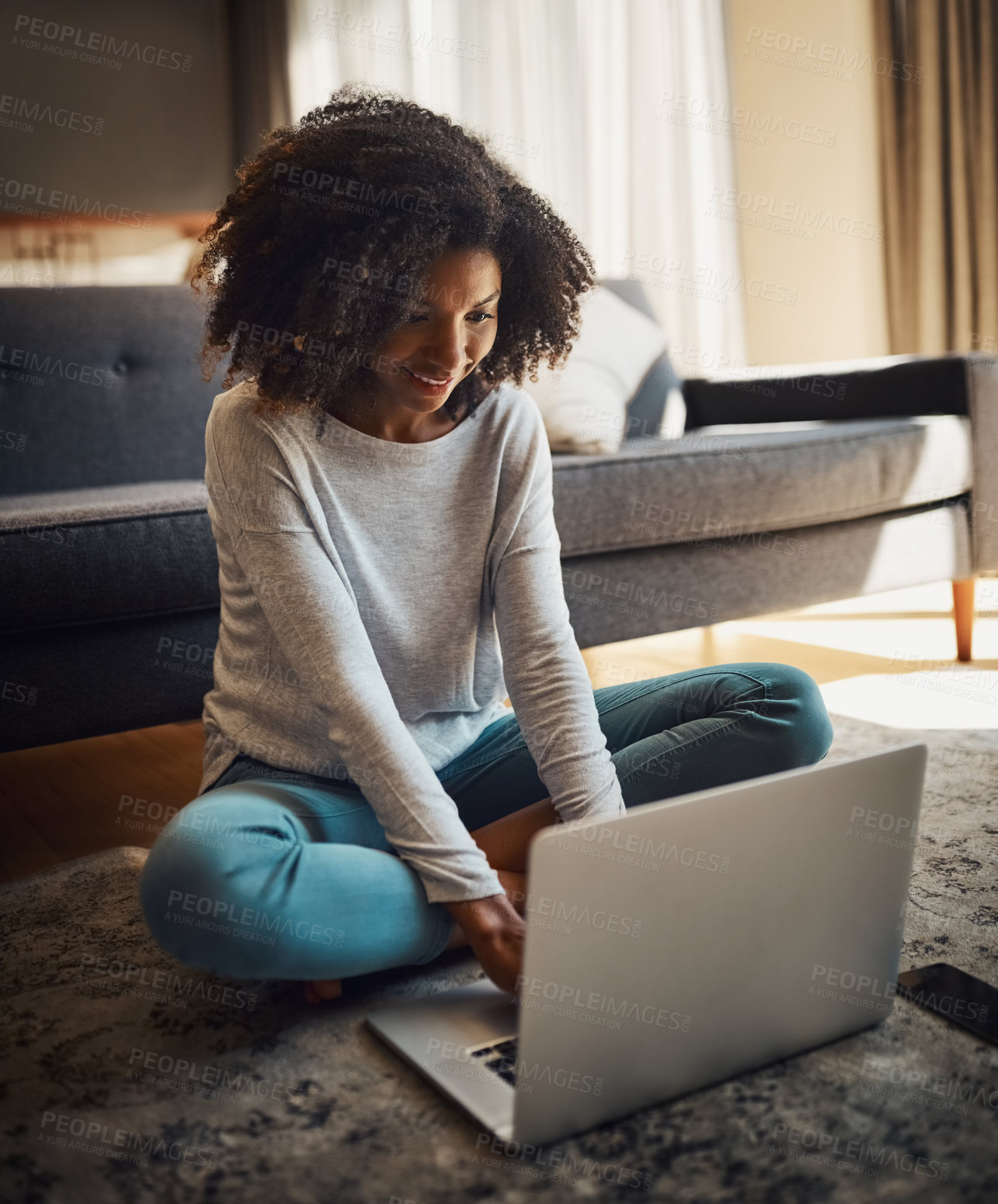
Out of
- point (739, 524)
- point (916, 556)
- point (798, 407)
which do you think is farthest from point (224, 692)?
point (798, 407)

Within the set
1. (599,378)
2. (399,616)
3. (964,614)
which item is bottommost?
(964,614)

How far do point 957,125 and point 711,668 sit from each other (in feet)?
8.66

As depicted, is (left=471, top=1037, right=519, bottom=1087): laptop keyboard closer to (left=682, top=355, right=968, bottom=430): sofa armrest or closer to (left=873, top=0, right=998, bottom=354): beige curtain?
(left=682, top=355, right=968, bottom=430): sofa armrest

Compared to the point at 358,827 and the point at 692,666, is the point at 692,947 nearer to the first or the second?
the point at 358,827

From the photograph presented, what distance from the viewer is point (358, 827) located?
103 centimetres

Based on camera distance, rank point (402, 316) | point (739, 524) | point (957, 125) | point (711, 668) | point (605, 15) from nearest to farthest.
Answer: point (402, 316) → point (711, 668) → point (739, 524) → point (957, 125) → point (605, 15)

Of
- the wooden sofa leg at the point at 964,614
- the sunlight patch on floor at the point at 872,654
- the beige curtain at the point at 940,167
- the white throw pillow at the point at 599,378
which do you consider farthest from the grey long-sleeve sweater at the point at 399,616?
the beige curtain at the point at 940,167

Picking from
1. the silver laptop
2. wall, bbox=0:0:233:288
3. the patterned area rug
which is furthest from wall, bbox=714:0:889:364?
the silver laptop

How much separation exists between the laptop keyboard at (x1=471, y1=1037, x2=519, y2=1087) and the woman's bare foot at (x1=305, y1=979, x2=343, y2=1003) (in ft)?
0.52

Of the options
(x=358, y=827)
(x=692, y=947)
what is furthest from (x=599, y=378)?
(x=692, y=947)

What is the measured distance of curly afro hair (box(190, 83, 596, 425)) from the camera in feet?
3.26

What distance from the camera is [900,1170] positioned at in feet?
2.47

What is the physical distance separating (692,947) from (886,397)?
70.0 inches

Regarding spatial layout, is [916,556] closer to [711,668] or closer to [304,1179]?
[711,668]
